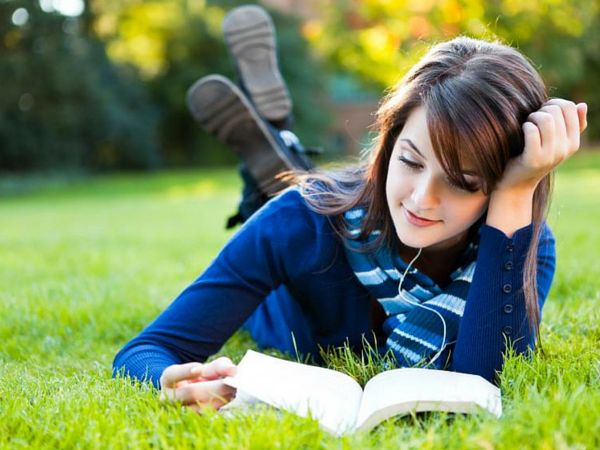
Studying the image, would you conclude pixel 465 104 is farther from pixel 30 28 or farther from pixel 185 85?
pixel 185 85

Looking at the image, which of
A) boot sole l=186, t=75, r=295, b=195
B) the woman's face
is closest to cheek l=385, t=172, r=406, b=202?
the woman's face

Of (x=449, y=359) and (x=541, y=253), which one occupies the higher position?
(x=541, y=253)

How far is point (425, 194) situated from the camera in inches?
73.5

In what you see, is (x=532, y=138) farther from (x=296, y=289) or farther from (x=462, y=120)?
(x=296, y=289)

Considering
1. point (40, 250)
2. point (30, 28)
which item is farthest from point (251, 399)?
point (30, 28)

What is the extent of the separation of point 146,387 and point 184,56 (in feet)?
85.9

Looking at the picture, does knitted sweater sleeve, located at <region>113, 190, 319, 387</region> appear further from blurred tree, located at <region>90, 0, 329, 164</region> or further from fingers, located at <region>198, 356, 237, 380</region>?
blurred tree, located at <region>90, 0, 329, 164</region>

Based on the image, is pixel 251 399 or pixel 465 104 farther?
pixel 465 104

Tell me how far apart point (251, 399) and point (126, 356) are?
0.59 m

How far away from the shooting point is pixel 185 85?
26625 millimetres

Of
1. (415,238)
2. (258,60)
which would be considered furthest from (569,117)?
(258,60)

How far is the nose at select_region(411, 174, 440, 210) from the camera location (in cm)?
187

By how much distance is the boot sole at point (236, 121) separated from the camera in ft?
11.2

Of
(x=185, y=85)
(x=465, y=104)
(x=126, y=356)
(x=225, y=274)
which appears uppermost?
(x=465, y=104)
